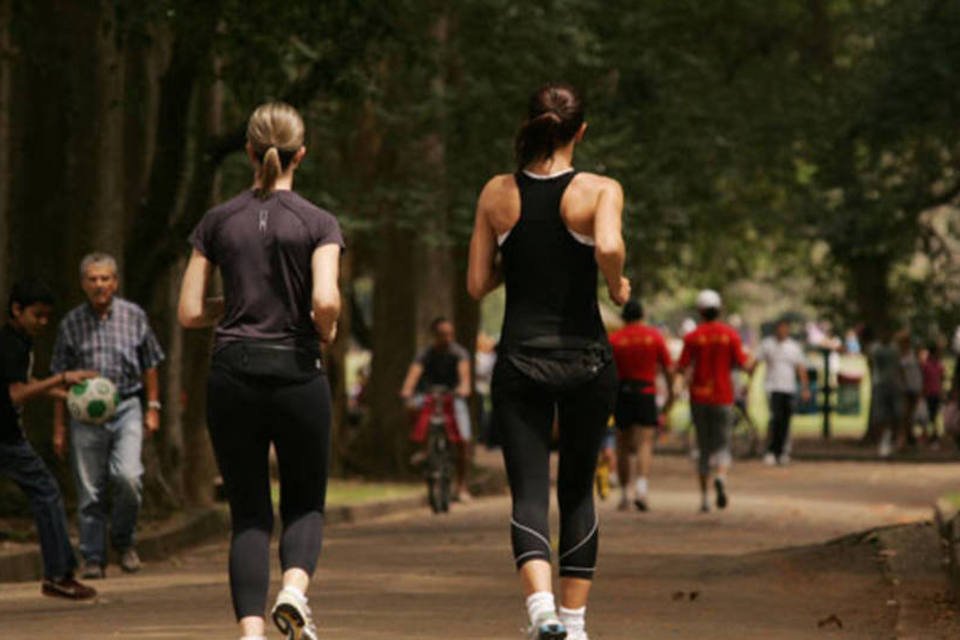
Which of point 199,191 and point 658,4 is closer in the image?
point 199,191

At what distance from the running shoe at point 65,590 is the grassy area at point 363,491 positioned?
35.2 feet

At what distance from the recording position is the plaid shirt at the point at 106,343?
1420 cm

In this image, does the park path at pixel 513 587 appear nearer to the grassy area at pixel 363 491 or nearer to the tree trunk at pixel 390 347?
the grassy area at pixel 363 491

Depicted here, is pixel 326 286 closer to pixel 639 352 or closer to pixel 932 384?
pixel 639 352

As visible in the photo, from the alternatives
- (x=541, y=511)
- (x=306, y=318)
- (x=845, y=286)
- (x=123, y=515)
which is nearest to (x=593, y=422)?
(x=541, y=511)

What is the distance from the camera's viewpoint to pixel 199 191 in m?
19.1

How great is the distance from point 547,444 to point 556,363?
298 mm

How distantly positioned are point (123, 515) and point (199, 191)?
4643 mm

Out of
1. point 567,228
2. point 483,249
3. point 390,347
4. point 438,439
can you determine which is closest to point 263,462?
point 483,249

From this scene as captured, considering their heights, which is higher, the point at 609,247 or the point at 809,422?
the point at 609,247

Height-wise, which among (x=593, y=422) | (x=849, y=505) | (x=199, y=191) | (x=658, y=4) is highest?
(x=658, y=4)

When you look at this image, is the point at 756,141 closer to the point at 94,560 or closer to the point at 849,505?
the point at 849,505

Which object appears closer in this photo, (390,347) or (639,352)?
(639,352)

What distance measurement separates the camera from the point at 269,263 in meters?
8.05
